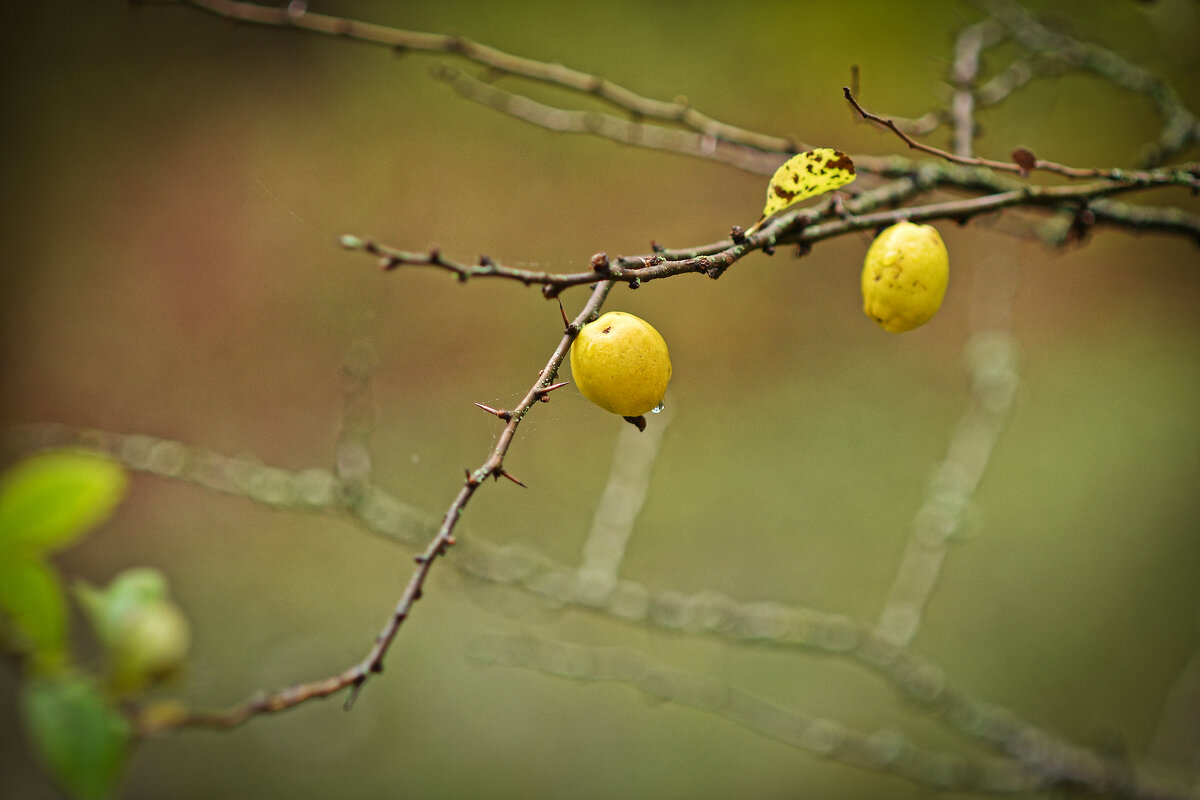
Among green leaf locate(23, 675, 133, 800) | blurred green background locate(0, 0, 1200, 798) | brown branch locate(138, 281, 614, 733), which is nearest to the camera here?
brown branch locate(138, 281, 614, 733)

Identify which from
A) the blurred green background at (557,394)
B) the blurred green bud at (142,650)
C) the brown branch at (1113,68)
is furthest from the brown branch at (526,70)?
the blurred green background at (557,394)

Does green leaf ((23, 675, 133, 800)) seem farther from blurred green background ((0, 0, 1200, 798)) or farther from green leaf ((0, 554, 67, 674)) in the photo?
blurred green background ((0, 0, 1200, 798))

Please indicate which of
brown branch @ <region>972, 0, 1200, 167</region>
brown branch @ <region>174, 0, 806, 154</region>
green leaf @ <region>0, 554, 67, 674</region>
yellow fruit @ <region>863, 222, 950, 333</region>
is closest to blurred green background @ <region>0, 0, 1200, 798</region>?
brown branch @ <region>972, 0, 1200, 167</region>

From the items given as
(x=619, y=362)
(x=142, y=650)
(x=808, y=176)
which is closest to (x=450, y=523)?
(x=619, y=362)

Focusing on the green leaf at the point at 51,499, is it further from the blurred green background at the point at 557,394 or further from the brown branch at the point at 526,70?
the blurred green background at the point at 557,394

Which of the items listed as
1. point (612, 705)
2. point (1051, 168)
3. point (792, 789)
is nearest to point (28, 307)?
point (612, 705)

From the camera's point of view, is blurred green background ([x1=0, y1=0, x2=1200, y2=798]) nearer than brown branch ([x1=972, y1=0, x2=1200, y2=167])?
No

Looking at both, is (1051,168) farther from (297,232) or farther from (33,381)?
(33,381)
